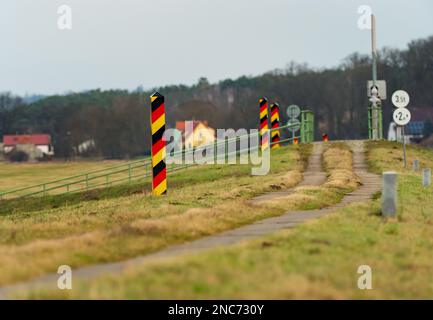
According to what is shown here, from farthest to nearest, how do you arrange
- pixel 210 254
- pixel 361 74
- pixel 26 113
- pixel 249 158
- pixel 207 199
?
pixel 26 113 < pixel 361 74 < pixel 249 158 < pixel 207 199 < pixel 210 254

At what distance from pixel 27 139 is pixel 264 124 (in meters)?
109

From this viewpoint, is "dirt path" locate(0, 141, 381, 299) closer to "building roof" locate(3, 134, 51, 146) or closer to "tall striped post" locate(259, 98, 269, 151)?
"tall striped post" locate(259, 98, 269, 151)

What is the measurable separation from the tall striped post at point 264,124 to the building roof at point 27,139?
4019 inches

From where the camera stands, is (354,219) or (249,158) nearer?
(354,219)

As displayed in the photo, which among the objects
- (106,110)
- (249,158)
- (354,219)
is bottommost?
(354,219)

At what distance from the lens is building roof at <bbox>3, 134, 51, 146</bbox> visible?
14607cm

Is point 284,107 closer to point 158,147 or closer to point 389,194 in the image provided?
point 158,147

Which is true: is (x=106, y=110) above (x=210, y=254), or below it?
above

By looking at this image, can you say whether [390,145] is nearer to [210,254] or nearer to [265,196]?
[265,196]

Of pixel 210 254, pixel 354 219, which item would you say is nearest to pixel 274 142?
pixel 354 219

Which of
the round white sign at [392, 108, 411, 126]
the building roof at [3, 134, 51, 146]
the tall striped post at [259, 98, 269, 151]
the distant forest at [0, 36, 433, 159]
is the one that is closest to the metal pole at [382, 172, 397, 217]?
the round white sign at [392, 108, 411, 126]

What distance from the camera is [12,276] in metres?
11.2

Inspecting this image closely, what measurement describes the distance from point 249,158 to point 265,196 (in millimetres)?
18183

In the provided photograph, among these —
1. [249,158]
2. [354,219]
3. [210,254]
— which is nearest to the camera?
[210,254]
